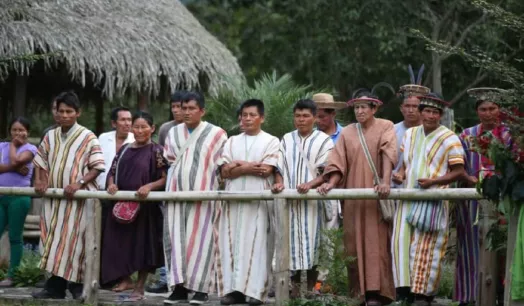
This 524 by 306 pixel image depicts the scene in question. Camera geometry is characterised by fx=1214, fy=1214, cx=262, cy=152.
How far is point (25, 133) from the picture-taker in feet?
38.1

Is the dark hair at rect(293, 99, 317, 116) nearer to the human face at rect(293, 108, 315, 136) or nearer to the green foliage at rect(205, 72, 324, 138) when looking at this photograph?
the human face at rect(293, 108, 315, 136)

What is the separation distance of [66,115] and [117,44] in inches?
235

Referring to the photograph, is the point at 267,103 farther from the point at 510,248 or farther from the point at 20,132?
the point at 510,248

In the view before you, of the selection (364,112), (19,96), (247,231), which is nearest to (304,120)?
(364,112)

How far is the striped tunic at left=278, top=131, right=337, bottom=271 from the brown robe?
10.4 inches

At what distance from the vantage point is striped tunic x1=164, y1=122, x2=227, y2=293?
391 inches

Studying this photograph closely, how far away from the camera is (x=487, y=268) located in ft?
A: 30.3

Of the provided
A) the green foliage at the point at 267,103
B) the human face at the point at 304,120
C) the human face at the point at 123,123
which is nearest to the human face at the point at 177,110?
the human face at the point at 123,123

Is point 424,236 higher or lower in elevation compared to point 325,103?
lower

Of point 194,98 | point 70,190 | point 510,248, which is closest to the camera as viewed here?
point 510,248

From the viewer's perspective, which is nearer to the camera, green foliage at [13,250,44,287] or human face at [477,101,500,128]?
human face at [477,101,500,128]

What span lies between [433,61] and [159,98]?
215 inches

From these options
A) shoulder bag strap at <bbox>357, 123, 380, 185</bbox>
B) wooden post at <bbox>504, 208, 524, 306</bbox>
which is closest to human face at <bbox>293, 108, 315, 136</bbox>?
shoulder bag strap at <bbox>357, 123, 380, 185</bbox>

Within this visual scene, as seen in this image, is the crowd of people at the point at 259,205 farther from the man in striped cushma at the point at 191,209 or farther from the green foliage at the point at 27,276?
the green foliage at the point at 27,276
